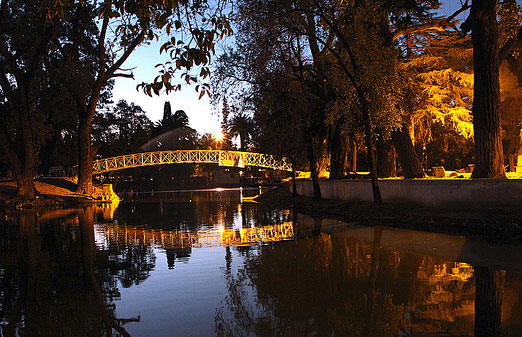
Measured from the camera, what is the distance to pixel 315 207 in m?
22.5

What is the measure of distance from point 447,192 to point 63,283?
12088 mm

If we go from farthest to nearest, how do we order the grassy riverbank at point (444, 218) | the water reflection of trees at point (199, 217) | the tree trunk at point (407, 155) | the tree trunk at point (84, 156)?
the tree trunk at point (84, 156) < the tree trunk at point (407, 155) < the water reflection of trees at point (199, 217) < the grassy riverbank at point (444, 218)

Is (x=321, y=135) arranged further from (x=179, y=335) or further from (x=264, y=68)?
(x=179, y=335)

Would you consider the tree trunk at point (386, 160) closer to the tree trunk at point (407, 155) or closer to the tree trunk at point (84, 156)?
the tree trunk at point (407, 155)

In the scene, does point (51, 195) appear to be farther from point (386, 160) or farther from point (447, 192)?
point (447, 192)

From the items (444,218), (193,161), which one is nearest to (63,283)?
(444,218)

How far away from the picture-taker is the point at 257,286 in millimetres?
6527

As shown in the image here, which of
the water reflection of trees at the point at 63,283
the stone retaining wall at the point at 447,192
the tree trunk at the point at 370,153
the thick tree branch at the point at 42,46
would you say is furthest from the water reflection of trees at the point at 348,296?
the thick tree branch at the point at 42,46

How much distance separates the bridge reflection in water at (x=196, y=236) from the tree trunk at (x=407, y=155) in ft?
29.6

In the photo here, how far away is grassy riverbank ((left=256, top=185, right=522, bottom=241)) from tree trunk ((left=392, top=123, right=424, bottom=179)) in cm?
415

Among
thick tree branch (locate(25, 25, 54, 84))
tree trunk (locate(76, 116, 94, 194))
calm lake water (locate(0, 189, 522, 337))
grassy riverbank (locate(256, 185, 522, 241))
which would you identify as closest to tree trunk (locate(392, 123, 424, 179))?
grassy riverbank (locate(256, 185, 522, 241))

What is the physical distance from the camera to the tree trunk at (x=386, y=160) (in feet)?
77.6

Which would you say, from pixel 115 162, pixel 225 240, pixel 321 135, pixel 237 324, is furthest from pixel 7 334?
pixel 115 162

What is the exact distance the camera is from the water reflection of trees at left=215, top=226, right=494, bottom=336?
4.61m
